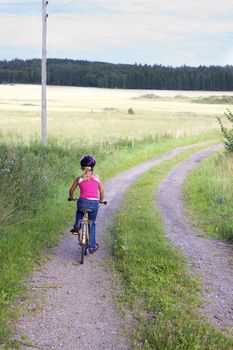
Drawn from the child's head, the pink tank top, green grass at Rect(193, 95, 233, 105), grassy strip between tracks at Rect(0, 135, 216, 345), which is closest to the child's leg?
the pink tank top

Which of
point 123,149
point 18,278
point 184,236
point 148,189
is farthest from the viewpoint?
point 123,149

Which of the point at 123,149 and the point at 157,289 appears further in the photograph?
the point at 123,149

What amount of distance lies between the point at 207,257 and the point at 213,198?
5.17 metres

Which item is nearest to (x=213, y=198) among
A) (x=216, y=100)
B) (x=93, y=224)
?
(x=93, y=224)

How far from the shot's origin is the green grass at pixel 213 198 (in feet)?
34.4

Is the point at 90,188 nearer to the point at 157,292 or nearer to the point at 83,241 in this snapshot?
the point at 83,241

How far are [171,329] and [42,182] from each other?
27.2ft

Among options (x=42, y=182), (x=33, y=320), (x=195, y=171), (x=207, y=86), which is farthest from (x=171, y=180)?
(x=207, y=86)

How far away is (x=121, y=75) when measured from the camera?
531 ft

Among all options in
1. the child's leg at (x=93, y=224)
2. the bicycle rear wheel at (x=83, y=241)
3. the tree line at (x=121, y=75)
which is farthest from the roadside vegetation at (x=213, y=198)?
the tree line at (x=121, y=75)

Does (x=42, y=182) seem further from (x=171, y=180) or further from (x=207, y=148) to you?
(x=207, y=148)

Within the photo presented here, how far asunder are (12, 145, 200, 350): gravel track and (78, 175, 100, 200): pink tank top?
1018mm

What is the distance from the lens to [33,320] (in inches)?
218

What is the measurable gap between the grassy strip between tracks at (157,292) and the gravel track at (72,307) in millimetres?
235
